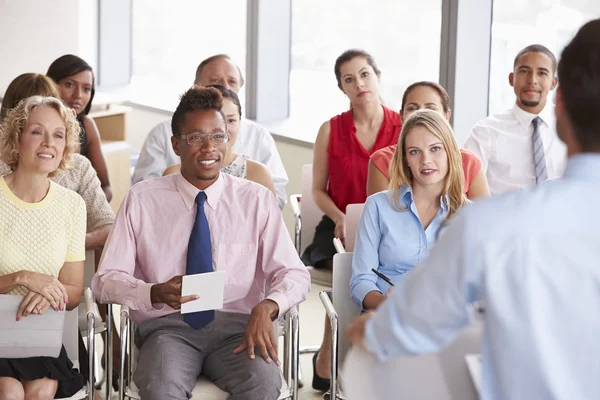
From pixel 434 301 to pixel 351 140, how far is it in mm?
3336

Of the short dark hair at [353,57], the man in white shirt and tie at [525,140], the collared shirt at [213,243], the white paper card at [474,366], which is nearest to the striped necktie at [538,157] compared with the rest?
the man in white shirt and tie at [525,140]

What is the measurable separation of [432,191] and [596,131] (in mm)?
1963

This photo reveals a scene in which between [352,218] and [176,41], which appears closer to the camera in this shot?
[352,218]

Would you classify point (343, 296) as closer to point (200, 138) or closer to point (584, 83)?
point (200, 138)

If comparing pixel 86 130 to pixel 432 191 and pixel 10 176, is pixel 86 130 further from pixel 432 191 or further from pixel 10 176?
pixel 432 191

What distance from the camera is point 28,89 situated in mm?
4008

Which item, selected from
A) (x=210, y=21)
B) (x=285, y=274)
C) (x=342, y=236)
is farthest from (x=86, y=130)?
(x=210, y=21)

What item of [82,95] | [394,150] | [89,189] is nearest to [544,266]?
[394,150]

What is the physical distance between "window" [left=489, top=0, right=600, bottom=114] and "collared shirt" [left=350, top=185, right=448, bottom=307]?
259cm

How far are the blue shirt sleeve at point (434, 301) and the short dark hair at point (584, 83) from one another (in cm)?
23

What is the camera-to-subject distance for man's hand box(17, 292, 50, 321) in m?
2.86

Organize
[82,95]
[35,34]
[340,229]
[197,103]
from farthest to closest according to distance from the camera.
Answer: [35,34]
[82,95]
[340,229]
[197,103]

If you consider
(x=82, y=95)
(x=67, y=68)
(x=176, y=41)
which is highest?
(x=176, y=41)

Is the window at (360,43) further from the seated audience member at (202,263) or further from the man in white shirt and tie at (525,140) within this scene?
the seated audience member at (202,263)
